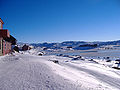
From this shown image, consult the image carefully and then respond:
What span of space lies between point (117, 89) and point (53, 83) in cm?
423

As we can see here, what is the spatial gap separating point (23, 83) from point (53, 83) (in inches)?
54.2

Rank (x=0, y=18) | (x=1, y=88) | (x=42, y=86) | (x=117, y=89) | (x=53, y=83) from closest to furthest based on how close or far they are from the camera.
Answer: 1. (x=1, y=88)
2. (x=42, y=86)
3. (x=53, y=83)
4. (x=117, y=89)
5. (x=0, y=18)

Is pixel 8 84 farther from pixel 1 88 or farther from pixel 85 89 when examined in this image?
pixel 85 89

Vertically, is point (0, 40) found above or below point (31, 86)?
above

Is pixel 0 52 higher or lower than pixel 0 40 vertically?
lower

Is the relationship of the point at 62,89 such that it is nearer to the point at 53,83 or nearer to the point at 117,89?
the point at 53,83

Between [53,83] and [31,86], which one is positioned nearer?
[31,86]

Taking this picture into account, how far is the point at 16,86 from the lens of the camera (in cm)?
414

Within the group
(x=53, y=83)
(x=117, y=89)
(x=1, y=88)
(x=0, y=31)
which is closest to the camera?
(x=1, y=88)

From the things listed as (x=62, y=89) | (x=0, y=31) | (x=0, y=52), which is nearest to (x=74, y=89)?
(x=62, y=89)

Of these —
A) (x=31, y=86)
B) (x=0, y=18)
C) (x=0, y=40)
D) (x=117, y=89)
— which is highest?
(x=0, y=18)

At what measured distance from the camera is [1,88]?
3.96 metres

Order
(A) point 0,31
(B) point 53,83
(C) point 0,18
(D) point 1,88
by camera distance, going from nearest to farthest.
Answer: (D) point 1,88, (B) point 53,83, (A) point 0,31, (C) point 0,18

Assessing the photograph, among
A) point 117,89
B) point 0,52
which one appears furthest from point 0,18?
point 117,89
